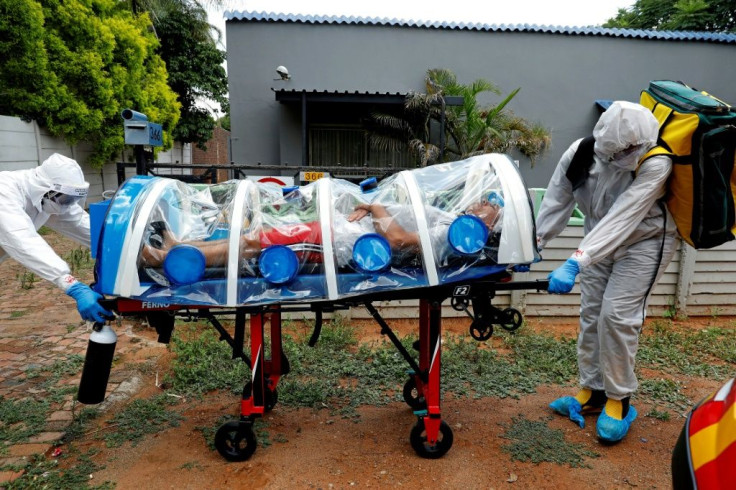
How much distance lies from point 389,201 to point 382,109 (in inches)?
331

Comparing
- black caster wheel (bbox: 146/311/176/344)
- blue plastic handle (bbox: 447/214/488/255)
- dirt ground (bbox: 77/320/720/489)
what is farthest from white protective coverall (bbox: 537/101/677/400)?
black caster wheel (bbox: 146/311/176/344)

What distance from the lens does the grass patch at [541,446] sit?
3.07m

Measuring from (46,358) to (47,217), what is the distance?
162cm

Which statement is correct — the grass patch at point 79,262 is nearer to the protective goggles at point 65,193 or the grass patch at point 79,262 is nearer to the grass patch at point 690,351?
the protective goggles at point 65,193

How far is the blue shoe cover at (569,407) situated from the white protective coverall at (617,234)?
16 cm

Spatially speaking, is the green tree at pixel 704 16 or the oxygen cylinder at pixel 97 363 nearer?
the oxygen cylinder at pixel 97 363

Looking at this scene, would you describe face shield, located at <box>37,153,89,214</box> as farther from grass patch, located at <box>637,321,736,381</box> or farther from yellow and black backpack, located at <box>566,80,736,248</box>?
grass patch, located at <box>637,321,736,381</box>

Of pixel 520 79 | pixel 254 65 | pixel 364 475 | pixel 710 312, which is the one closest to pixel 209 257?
pixel 364 475

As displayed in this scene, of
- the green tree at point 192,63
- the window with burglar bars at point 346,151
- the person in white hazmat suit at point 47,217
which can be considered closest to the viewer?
the person in white hazmat suit at point 47,217

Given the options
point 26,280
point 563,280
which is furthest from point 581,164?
point 26,280

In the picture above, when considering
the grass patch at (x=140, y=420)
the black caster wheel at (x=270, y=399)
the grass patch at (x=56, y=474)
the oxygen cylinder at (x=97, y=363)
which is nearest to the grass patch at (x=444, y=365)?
the black caster wheel at (x=270, y=399)

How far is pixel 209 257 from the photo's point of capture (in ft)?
8.59

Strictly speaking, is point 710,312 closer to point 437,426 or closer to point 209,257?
point 437,426

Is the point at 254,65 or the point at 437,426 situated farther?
the point at 254,65
